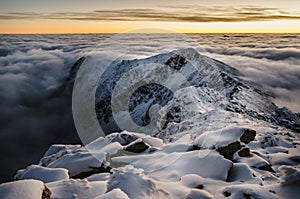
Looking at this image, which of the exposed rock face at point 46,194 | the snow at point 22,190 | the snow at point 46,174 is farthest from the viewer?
the snow at point 46,174

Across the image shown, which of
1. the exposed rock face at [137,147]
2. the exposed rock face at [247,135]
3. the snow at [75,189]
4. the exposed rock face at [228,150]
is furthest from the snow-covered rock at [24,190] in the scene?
the exposed rock face at [247,135]

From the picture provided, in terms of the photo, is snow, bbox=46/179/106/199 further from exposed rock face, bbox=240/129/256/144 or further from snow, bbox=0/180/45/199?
exposed rock face, bbox=240/129/256/144

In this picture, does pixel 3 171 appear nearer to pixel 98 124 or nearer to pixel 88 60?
pixel 98 124

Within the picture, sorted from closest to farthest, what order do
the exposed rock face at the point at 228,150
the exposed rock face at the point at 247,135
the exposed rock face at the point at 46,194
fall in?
the exposed rock face at the point at 46,194, the exposed rock face at the point at 228,150, the exposed rock face at the point at 247,135

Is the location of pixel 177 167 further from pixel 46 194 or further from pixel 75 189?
pixel 46 194

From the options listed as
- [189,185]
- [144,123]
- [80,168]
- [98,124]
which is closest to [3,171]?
[98,124]

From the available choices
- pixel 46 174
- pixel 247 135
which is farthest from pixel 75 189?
pixel 247 135

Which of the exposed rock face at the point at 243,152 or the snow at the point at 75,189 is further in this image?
the exposed rock face at the point at 243,152

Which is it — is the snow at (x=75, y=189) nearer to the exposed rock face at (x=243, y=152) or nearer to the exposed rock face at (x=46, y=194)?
the exposed rock face at (x=46, y=194)
